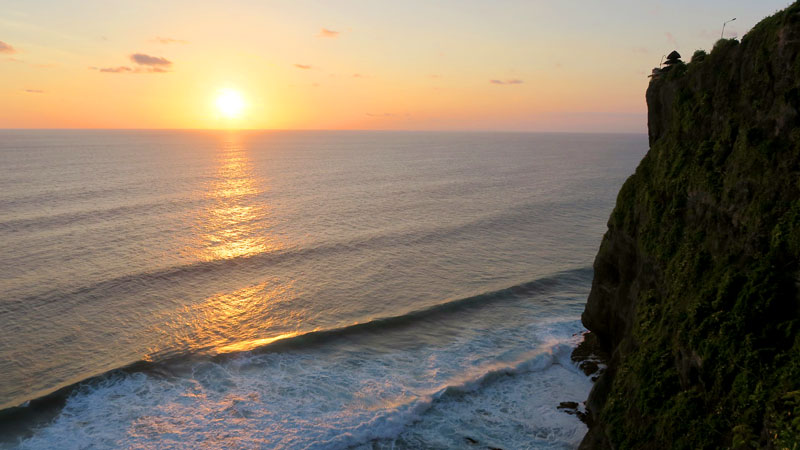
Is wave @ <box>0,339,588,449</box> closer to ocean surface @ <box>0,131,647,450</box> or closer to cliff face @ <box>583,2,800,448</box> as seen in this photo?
ocean surface @ <box>0,131,647,450</box>

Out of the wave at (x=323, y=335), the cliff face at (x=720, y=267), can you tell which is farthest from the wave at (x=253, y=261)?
the cliff face at (x=720, y=267)

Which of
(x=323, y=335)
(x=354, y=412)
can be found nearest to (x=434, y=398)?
(x=354, y=412)

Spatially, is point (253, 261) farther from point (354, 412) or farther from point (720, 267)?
point (720, 267)

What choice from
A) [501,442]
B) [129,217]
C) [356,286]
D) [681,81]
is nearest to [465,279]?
[356,286]

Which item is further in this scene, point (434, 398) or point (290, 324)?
point (290, 324)

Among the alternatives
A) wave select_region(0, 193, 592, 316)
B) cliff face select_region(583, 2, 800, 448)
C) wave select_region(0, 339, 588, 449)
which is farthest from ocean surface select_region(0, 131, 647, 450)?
cliff face select_region(583, 2, 800, 448)

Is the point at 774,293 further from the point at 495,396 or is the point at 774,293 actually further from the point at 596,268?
the point at 495,396
